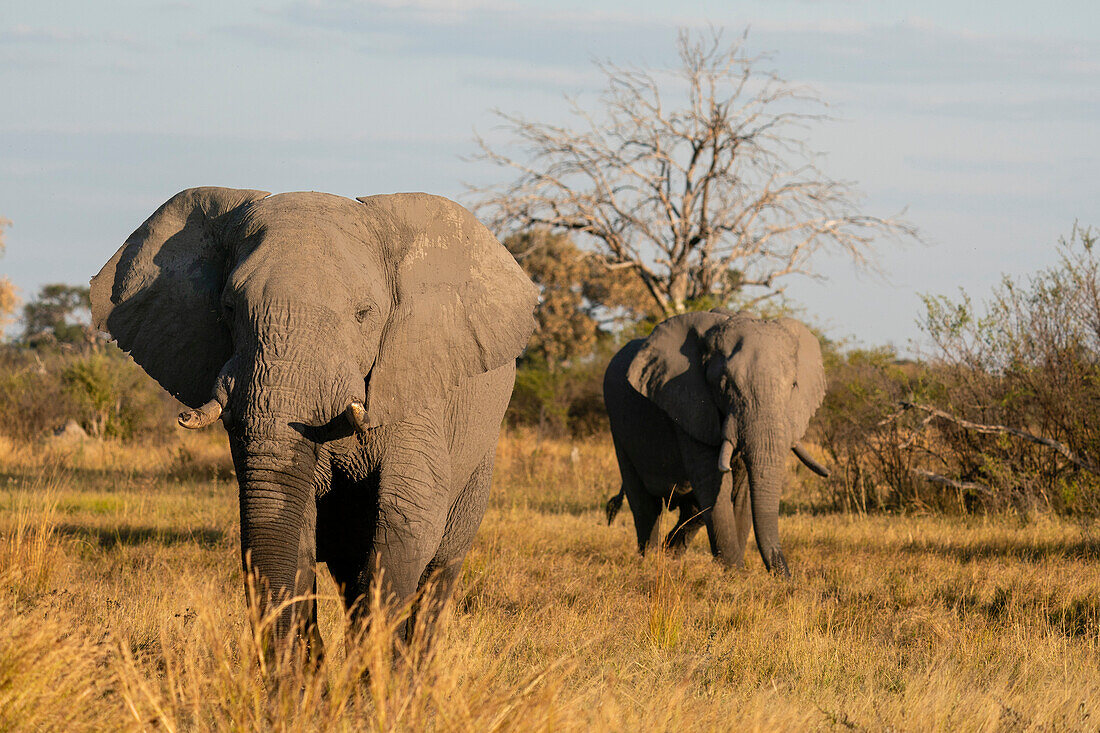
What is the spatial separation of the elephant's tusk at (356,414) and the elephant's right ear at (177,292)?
35.5 inches

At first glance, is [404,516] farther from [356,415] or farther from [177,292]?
[177,292]

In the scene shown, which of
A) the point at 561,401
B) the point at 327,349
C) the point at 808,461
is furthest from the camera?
the point at 561,401

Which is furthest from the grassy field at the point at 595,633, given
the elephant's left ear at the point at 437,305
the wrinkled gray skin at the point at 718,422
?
the elephant's left ear at the point at 437,305

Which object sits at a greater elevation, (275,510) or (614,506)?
(275,510)

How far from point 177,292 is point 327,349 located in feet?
3.93

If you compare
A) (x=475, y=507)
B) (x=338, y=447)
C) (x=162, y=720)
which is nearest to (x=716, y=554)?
(x=475, y=507)

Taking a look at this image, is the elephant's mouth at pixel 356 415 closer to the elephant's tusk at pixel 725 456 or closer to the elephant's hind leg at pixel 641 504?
the elephant's tusk at pixel 725 456

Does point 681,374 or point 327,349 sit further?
point 681,374

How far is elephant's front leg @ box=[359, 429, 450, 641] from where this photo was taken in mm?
5055

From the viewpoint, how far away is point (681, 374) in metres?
10.2

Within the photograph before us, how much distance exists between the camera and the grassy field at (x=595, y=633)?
3758 mm

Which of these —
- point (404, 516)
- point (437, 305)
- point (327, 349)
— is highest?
point (437, 305)

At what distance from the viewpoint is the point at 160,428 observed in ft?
69.9


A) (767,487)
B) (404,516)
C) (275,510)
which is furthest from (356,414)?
(767,487)
